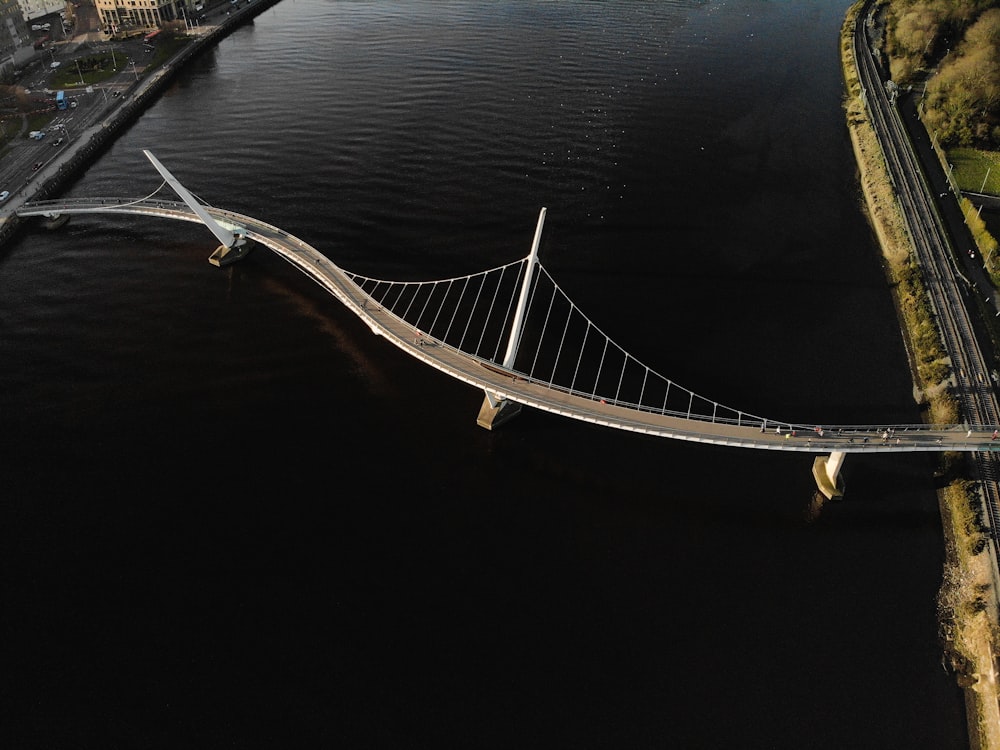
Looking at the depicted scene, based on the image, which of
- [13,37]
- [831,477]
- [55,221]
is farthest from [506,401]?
[13,37]

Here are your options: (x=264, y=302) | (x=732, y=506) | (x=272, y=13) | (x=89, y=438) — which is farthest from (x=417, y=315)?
(x=272, y=13)

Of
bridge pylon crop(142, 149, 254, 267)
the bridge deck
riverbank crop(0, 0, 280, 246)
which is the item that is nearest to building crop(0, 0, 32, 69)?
riverbank crop(0, 0, 280, 246)

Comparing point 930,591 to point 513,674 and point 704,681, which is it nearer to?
point 704,681

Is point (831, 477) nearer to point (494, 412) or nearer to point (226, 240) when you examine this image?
point (494, 412)

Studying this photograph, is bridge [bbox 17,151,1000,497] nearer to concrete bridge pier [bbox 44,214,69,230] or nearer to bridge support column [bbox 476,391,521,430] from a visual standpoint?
bridge support column [bbox 476,391,521,430]

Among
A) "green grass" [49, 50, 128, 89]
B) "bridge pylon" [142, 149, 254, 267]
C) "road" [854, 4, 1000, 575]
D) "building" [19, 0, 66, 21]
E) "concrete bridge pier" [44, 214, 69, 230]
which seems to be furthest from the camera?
"building" [19, 0, 66, 21]

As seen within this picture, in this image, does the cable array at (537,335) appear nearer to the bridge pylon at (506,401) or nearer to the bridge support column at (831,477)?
the bridge pylon at (506,401)
